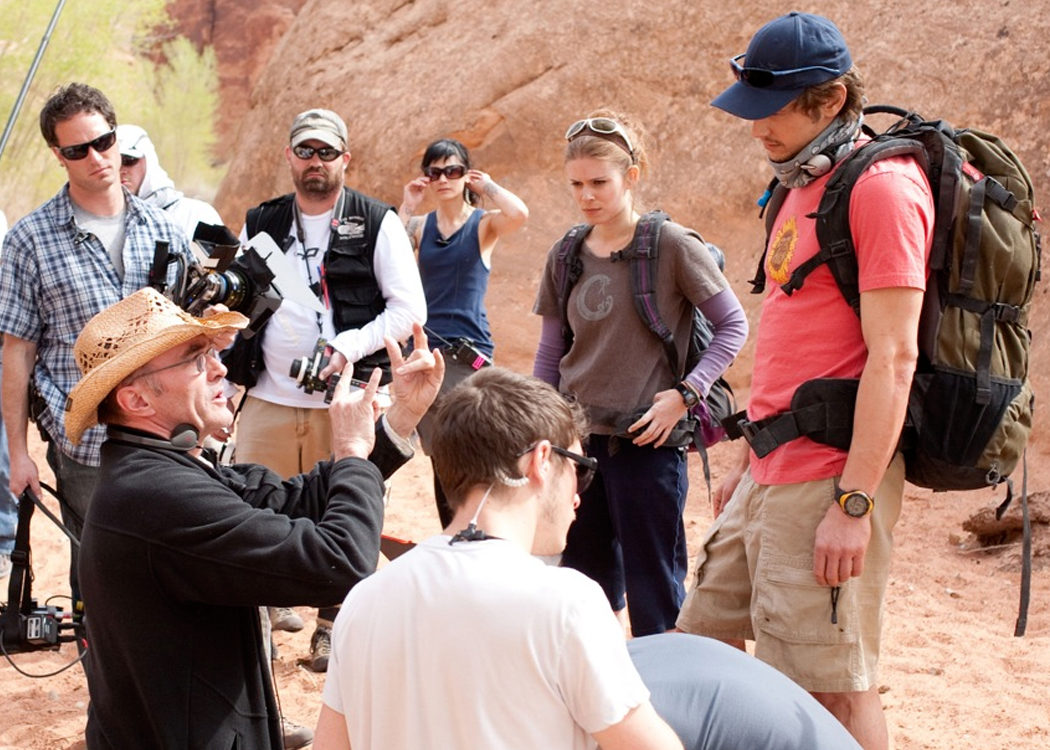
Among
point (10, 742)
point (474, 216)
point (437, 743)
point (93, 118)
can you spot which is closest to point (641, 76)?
point (474, 216)

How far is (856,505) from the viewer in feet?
9.19

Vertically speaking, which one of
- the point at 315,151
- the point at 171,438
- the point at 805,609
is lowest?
the point at 805,609

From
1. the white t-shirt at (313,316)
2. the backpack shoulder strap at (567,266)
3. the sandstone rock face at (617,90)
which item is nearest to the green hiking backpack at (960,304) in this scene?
the backpack shoulder strap at (567,266)

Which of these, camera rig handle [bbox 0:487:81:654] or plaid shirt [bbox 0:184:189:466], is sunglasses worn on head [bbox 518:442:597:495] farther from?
camera rig handle [bbox 0:487:81:654]

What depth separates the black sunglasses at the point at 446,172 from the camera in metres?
6.16

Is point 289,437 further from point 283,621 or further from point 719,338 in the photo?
point 719,338

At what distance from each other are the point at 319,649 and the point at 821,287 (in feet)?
9.28

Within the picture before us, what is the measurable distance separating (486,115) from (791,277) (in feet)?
27.3

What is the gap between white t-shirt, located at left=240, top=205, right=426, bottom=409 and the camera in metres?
4.85

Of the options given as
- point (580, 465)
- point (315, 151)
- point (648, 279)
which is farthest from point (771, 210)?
point (315, 151)

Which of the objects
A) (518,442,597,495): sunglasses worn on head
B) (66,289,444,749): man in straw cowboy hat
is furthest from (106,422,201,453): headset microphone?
(518,442,597,495): sunglasses worn on head

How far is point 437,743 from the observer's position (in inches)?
77.7

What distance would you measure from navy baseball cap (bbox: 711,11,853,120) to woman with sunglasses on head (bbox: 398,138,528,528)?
3.16m

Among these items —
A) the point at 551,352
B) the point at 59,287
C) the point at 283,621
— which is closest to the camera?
the point at 551,352
